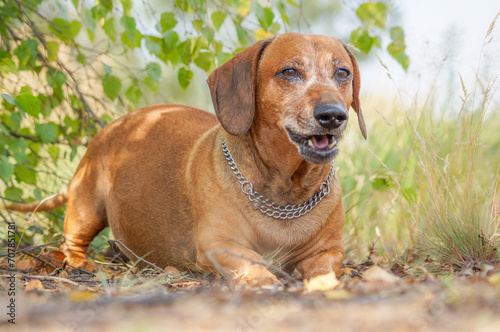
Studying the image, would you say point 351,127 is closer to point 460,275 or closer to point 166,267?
point 166,267

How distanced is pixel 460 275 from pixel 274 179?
1.14m

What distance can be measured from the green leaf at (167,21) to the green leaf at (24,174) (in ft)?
5.02

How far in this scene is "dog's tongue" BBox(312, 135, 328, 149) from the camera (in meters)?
2.97

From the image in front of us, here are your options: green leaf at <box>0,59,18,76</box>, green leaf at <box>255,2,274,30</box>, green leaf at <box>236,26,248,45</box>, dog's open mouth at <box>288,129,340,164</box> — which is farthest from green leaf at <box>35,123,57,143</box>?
dog's open mouth at <box>288,129,340,164</box>

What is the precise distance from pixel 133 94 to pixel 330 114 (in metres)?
2.36

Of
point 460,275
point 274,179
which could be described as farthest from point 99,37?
point 460,275

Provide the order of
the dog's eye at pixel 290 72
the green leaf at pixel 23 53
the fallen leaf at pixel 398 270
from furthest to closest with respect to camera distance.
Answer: the green leaf at pixel 23 53, the dog's eye at pixel 290 72, the fallen leaf at pixel 398 270

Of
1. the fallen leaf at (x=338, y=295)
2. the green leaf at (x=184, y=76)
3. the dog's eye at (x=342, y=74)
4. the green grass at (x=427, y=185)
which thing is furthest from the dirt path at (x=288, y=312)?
the green leaf at (x=184, y=76)

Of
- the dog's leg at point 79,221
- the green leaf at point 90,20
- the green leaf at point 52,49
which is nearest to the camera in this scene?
the green leaf at point 90,20

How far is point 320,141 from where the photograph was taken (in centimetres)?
299

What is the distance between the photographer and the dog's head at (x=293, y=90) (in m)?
2.88

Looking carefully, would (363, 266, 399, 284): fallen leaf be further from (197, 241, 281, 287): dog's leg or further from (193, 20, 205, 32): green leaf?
(193, 20, 205, 32): green leaf

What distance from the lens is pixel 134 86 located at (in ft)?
15.3

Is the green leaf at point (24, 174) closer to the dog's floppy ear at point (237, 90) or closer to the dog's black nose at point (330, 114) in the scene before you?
the dog's floppy ear at point (237, 90)
